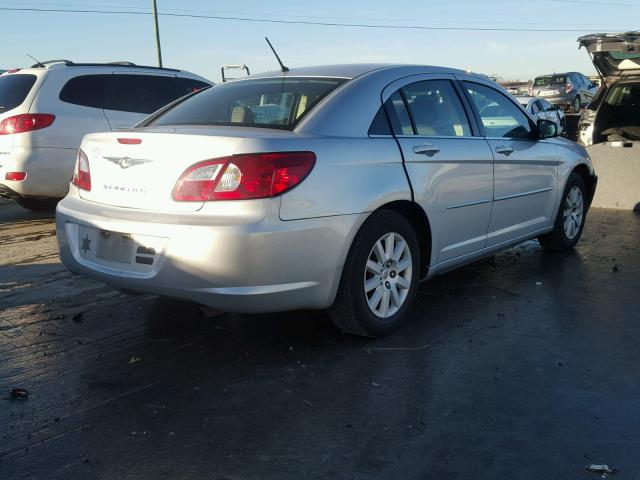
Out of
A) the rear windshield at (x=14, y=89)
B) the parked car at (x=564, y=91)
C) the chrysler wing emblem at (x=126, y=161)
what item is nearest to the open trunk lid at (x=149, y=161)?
the chrysler wing emblem at (x=126, y=161)

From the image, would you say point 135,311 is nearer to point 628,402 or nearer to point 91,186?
point 91,186

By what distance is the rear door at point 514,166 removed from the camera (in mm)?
5281

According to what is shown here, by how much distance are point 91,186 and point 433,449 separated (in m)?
2.49

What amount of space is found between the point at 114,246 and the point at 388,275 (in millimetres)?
1610

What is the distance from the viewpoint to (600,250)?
22.2ft

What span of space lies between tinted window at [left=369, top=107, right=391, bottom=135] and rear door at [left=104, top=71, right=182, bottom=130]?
5134mm

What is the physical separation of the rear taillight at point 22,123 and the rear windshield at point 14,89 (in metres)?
0.20

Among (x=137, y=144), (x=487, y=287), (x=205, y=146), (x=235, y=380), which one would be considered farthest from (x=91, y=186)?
(x=487, y=287)

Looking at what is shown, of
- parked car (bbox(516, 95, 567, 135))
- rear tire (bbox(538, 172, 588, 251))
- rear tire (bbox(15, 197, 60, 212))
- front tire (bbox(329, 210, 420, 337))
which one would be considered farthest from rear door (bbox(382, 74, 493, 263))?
parked car (bbox(516, 95, 567, 135))

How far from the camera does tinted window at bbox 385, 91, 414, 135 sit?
4395mm

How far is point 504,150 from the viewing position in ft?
17.4

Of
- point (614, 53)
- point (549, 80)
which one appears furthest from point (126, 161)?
point (549, 80)

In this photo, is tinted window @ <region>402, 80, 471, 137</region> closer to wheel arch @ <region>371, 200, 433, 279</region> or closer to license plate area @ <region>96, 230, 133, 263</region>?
wheel arch @ <region>371, 200, 433, 279</region>

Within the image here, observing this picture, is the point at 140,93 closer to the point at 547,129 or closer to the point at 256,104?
the point at 256,104
